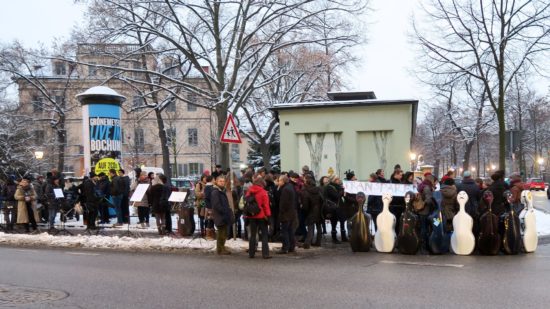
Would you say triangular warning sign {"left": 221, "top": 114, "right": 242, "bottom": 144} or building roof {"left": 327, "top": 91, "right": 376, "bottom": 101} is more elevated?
building roof {"left": 327, "top": 91, "right": 376, "bottom": 101}

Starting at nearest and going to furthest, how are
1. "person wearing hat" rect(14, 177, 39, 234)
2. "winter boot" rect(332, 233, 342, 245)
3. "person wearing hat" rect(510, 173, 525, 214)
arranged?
"person wearing hat" rect(510, 173, 525, 214)
"winter boot" rect(332, 233, 342, 245)
"person wearing hat" rect(14, 177, 39, 234)

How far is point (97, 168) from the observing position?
65.6 feet

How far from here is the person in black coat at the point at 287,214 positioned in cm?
1179

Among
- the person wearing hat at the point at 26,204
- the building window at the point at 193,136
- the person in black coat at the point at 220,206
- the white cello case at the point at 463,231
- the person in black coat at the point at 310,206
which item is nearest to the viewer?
the white cello case at the point at 463,231

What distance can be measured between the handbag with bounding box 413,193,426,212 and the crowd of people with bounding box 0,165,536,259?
46 millimetres

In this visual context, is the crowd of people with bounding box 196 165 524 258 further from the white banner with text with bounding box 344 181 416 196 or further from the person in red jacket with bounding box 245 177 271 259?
the white banner with text with bounding box 344 181 416 196

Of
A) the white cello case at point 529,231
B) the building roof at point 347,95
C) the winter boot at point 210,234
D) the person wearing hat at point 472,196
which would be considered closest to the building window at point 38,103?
the building roof at point 347,95

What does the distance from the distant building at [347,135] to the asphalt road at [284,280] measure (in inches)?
335

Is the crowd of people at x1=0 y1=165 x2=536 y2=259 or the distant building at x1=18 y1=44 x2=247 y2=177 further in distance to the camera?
the distant building at x1=18 y1=44 x2=247 y2=177

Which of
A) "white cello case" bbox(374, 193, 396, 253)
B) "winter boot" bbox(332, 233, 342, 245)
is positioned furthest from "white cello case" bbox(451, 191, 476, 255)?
"winter boot" bbox(332, 233, 342, 245)

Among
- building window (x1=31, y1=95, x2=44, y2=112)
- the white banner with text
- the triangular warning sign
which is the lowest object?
the white banner with text

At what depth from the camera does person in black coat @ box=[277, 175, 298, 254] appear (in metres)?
11.8

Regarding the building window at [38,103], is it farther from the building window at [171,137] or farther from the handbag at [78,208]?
the handbag at [78,208]

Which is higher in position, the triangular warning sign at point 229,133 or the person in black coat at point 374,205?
the triangular warning sign at point 229,133
